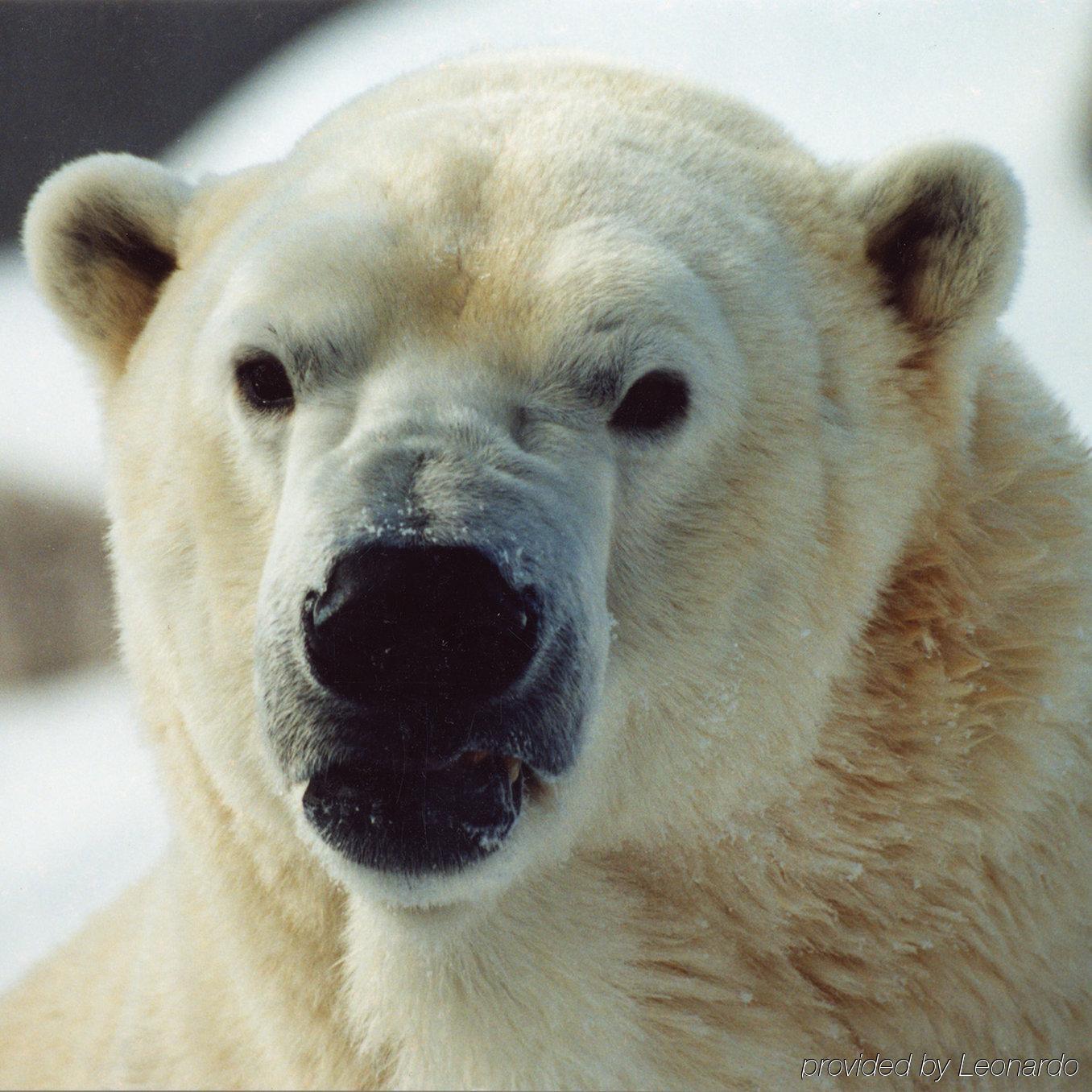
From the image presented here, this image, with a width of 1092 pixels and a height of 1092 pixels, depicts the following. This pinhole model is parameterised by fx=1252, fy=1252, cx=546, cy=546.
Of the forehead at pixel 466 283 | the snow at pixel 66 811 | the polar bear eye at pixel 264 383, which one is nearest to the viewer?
the forehead at pixel 466 283

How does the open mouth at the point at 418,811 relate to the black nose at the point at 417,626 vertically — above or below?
below

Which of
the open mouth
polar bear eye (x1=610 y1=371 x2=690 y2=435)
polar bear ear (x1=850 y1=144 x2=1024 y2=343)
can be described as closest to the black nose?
the open mouth

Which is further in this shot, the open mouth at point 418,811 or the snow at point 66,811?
the snow at point 66,811

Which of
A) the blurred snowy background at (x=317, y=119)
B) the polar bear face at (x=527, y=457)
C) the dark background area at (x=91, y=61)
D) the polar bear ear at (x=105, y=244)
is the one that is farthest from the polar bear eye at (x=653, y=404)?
the dark background area at (x=91, y=61)

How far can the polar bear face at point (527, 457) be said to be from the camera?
154 cm

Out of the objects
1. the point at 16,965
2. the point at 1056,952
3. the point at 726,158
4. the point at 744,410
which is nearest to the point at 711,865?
the point at 1056,952

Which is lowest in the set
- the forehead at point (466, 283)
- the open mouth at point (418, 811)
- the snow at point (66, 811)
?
the snow at point (66, 811)

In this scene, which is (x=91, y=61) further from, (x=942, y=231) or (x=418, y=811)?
(x=418, y=811)

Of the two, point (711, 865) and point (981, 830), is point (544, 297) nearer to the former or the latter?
point (711, 865)

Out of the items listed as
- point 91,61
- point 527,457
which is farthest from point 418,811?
point 91,61

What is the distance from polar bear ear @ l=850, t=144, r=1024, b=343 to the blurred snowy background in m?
0.07

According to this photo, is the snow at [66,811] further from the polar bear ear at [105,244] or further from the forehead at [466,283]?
the forehead at [466,283]

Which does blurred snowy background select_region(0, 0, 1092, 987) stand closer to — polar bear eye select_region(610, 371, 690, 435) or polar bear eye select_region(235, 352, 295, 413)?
polar bear eye select_region(610, 371, 690, 435)

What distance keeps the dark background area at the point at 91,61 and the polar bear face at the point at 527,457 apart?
1.27m
